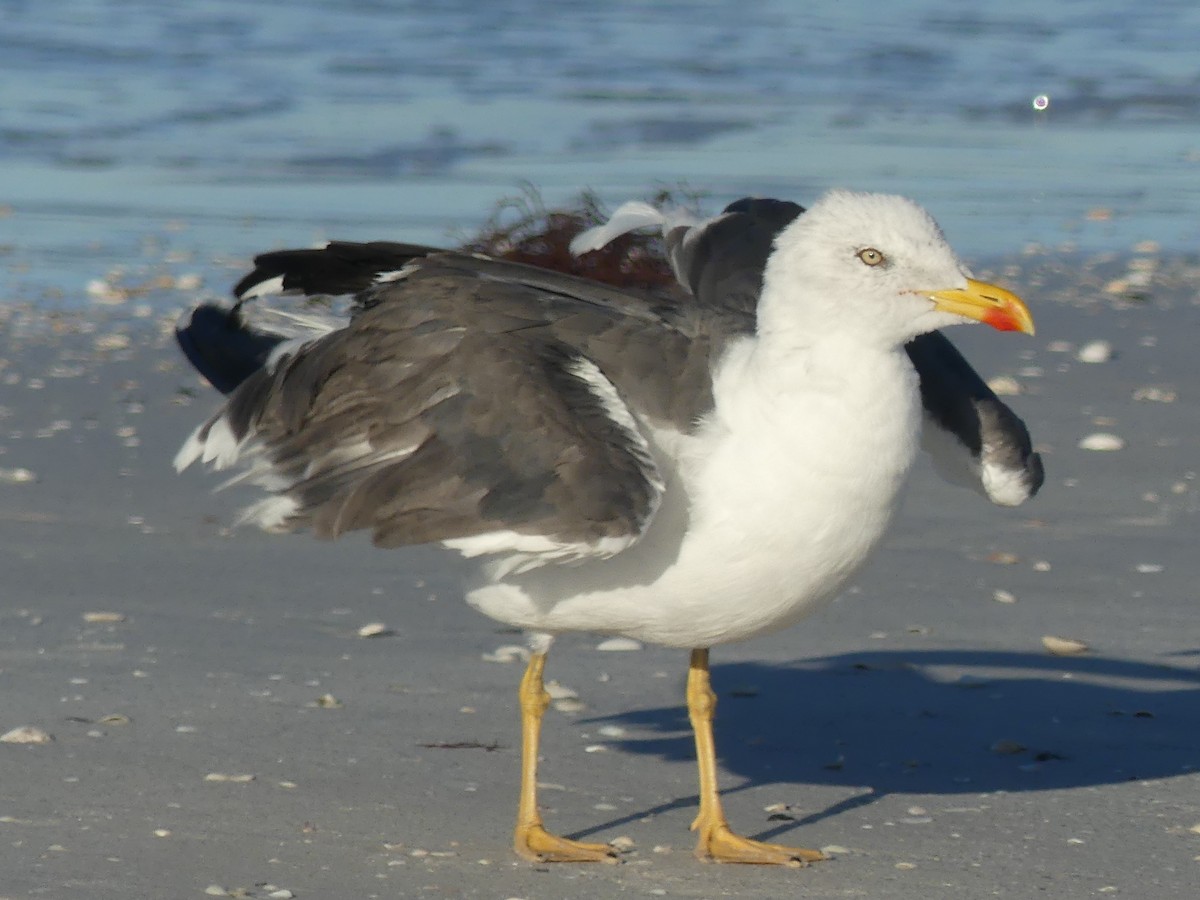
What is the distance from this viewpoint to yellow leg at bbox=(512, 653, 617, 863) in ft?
15.2

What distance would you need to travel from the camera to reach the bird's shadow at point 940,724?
5.21m

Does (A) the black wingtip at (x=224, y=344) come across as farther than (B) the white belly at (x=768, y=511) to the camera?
Yes

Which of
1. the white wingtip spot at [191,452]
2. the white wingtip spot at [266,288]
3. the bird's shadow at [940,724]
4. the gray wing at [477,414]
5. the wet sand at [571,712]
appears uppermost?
the white wingtip spot at [266,288]

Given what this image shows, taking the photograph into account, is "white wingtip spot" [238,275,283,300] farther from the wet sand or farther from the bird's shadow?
the bird's shadow

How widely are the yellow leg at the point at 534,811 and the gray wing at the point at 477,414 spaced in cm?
55

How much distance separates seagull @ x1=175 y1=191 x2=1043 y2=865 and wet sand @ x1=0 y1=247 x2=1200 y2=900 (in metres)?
0.26

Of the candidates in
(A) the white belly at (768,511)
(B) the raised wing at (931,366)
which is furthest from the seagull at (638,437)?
(B) the raised wing at (931,366)

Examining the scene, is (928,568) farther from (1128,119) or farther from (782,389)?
(1128,119)

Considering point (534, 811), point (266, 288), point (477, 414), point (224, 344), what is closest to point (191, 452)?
point (224, 344)

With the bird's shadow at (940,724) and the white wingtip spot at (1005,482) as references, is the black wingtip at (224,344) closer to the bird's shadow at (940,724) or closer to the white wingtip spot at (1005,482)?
the bird's shadow at (940,724)

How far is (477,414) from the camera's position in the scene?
4633 millimetres

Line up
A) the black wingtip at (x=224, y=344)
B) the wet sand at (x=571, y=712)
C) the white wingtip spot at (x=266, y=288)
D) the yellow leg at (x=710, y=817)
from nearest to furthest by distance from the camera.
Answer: the wet sand at (x=571, y=712)
the yellow leg at (x=710, y=817)
the white wingtip spot at (x=266, y=288)
the black wingtip at (x=224, y=344)

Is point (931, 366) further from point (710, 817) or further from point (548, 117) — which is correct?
point (548, 117)

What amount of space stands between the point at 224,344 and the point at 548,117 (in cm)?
1063
